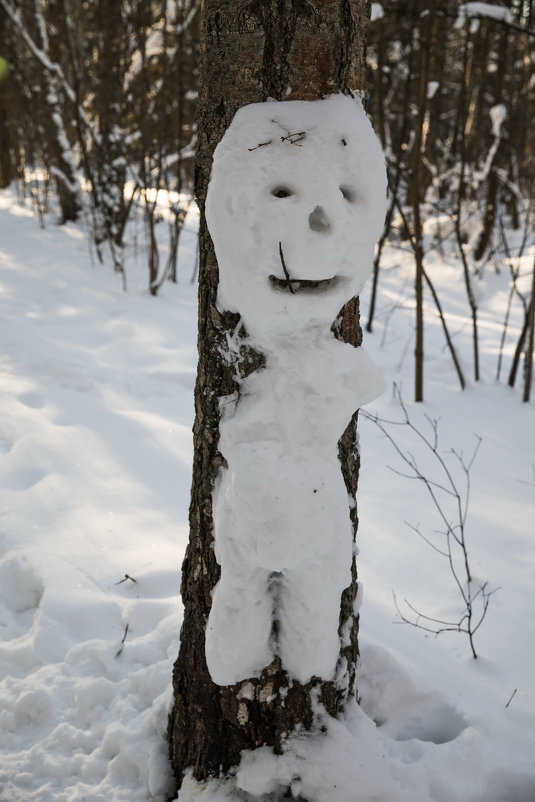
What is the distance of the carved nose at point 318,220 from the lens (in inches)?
45.3

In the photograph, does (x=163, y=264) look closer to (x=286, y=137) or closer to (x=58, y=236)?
(x=58, y=236)

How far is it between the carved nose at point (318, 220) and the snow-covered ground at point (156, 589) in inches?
44.7

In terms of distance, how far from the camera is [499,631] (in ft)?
6.57

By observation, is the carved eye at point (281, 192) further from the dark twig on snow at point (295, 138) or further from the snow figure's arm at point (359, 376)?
the snow figure's arm at point (359, 376)

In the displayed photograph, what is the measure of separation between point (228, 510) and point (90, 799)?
2.86ft

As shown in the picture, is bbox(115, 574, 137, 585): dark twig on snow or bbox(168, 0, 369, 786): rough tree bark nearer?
bbox(168, 0, 369, 786): rough tree bark

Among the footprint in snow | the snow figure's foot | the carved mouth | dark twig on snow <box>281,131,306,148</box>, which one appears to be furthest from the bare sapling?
the footprint in snow

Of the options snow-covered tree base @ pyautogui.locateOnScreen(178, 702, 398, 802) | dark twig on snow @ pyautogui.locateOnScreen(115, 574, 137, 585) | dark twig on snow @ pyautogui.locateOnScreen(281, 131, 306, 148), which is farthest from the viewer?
dark twig on snow @ pyautogui.locateOnScreen(115, 574, 137, 585)

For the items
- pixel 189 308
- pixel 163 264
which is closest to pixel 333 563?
pixel 189 308

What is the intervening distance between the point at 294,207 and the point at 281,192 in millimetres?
49

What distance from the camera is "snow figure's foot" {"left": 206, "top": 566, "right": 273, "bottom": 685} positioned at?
1.33m

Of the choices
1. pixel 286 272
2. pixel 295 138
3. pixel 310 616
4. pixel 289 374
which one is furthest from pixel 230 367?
pixel 310 616

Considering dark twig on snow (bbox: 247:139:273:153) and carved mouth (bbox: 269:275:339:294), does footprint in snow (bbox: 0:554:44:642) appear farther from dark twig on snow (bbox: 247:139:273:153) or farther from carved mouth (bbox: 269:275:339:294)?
dark twig on snow (bbox: 247:139:273:153)

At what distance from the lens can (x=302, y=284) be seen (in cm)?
122
